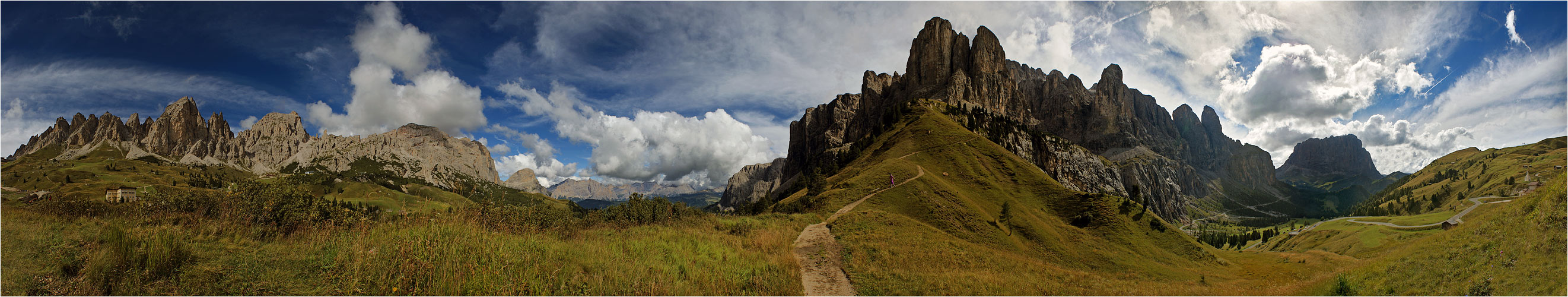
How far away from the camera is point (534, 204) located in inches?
596

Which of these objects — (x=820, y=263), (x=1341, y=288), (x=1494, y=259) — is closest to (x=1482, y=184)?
(x=1341, y=288)

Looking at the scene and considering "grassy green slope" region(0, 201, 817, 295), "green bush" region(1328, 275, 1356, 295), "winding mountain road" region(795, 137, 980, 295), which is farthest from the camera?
"green bush" region(1328, 275, 1356, 295)

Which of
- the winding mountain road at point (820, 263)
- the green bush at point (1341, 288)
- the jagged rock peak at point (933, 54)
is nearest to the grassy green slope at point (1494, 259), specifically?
the green bush at point (1341, 288)

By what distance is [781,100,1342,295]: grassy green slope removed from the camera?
61.1ft

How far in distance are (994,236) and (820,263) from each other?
30046mm

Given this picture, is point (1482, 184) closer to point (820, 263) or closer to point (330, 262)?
point (820, 263)

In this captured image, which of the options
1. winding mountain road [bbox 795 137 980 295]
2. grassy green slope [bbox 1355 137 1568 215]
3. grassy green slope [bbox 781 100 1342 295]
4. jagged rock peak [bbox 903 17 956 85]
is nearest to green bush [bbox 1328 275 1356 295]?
grassy green slope [bbox 781 100 1342 295]

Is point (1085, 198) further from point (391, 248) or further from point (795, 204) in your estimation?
point (391, 248)

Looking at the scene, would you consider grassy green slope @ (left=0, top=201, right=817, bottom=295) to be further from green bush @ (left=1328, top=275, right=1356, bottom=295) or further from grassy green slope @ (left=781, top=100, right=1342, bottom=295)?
green bush @ (left=1328, top=275, right=1356, bottom=295)

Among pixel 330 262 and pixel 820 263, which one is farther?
pixel 820 263

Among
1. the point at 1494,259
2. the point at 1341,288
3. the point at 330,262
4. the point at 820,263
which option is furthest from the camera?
the point at 820,263

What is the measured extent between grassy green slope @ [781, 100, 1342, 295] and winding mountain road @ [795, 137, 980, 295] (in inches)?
21.3

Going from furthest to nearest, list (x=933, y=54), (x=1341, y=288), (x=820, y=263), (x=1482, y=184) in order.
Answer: (x=933, y=54), (x=1482, y=184), (x=820, y=263), (x=1341, y=288)

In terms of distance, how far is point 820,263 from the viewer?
62.1 feet
